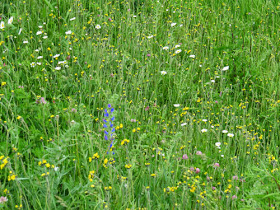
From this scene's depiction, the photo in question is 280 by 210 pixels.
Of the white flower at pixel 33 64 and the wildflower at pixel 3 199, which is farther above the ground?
the white flower at pixel 33 64

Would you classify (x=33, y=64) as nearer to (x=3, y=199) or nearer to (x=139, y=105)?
(x=139, y=105)

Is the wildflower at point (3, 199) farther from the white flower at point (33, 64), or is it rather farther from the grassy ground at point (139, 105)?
the white flower at point (33, 64)

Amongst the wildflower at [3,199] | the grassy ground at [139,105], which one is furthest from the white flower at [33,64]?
the wildflower at [3,199]

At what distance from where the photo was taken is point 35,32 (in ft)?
12.6

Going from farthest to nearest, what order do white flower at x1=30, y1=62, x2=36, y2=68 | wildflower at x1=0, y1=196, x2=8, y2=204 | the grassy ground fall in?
white flower at x1=30, y1=62, x2=36, y2=68, the grassy ground, wildflower at x1=0, y1=196, x2=8, y2=204

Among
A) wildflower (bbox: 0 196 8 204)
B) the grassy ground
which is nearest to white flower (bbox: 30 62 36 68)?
the grassy ground

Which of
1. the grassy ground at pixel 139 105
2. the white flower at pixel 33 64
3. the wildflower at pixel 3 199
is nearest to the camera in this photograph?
the wildflower at pixel 3 199

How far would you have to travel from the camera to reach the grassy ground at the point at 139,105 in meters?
2.14

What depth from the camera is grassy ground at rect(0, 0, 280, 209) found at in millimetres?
2144

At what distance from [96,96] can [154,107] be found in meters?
0.50

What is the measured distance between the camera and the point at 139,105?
2.94m

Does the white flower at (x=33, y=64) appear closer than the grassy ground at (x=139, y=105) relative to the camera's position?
No

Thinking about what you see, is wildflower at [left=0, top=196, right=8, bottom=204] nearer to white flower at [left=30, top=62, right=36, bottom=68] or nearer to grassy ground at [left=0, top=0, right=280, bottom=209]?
grassy ground at [left=0, top=0, right=280, bottom=209]

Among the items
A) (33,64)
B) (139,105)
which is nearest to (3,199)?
(139,105)
